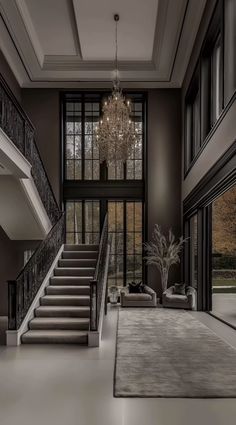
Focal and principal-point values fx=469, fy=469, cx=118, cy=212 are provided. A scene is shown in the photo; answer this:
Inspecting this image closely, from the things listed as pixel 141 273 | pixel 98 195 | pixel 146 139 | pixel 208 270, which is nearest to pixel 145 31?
pixel 146 139

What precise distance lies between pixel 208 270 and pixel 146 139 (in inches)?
191

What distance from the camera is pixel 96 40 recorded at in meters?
11.7

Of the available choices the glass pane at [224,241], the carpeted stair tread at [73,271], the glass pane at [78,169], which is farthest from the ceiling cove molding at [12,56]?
the glass pane at [224,241]

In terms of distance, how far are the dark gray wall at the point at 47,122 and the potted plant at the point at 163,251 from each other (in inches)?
125

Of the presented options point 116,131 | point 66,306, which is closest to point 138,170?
point 116,131

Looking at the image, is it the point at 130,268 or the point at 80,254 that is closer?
the point at 80,254

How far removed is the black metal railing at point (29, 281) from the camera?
7992mm

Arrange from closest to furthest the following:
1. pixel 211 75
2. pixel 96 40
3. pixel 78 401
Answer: pixel 78 401, pixel 211 75, pixel 96 40

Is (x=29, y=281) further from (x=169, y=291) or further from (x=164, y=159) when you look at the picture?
(x=164, y=159)

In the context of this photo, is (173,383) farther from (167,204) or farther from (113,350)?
(167,204)

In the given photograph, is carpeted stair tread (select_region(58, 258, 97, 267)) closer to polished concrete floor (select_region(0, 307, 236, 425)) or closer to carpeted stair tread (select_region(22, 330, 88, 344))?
carpeted stair tread (select_region(22, 330, 88, 344))

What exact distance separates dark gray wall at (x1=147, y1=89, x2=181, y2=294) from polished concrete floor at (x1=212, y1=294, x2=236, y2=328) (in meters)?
2.54

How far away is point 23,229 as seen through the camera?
1146 cm

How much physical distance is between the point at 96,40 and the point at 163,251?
6.00 m
